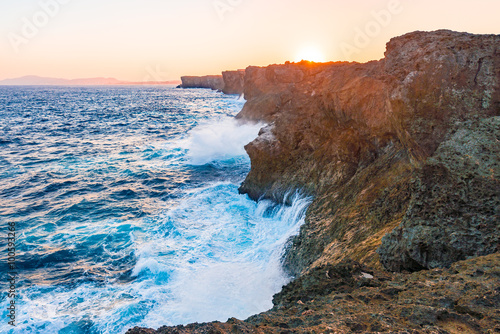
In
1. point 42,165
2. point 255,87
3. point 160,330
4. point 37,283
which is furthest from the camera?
point 255,87

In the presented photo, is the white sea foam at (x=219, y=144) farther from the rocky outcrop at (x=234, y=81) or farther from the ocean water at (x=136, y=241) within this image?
the rocky outcrop at (x=234, y=81)

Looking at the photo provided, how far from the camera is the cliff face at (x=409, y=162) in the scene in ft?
17.1

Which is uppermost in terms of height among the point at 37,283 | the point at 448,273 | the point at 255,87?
the point at 255,87

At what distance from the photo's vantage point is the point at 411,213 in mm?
5770

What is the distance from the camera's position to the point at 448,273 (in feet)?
14.7

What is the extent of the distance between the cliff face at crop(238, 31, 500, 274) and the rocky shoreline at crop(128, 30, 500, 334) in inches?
0.9

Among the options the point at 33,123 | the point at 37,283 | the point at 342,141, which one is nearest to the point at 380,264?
the point at 342,141

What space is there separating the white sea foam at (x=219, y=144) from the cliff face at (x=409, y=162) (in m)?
14.6

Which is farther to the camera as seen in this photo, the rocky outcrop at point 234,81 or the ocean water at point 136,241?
the rocky outcrop at point 234,81

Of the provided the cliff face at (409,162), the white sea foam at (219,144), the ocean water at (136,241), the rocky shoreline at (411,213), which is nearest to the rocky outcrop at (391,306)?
the rocky shoreline at (411,213)

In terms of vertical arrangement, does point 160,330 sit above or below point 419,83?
below

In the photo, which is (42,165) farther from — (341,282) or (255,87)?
(255,87)

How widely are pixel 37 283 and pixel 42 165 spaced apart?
62.6 ft

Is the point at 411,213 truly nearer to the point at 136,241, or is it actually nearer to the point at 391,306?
the point at 391,306
